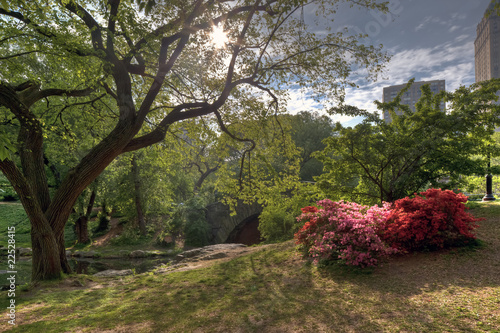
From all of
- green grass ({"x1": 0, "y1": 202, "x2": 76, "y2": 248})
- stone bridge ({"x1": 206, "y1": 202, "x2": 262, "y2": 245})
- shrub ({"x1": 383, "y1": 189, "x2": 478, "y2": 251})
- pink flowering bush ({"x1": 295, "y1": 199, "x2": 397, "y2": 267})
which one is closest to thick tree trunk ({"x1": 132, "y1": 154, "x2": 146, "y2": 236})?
stone bridge ({"x1": 206, "y1": 202, "x2": 262, "y2": 245})

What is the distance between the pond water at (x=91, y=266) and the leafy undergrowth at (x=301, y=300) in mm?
5590

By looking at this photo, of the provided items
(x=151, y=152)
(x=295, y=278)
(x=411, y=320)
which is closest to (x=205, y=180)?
(x=151, y=152)

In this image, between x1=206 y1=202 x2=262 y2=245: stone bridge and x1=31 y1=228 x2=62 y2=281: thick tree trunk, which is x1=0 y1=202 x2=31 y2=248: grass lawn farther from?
x1=31 y1=228 x2=62 y2=281: thick tree trunk

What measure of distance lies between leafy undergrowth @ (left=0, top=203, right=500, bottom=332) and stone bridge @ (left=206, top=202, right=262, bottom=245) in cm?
1257

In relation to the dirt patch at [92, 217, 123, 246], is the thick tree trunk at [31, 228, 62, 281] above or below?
above

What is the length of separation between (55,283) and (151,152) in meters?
4.68

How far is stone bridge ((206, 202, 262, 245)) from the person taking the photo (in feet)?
62.7

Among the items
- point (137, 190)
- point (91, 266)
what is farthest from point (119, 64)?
point (137, 190)

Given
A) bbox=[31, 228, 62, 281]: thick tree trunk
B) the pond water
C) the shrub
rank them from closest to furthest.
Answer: the shrub < bbox=[31, 228, 62, 281]: thick tree trunk < the pond water

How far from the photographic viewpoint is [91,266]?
13.3 meters

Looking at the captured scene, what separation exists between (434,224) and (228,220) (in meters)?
15.2

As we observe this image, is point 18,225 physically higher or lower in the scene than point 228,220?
lower

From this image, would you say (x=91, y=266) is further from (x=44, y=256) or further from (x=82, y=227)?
(x=44, y=256)

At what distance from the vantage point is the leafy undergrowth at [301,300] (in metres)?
3.42
